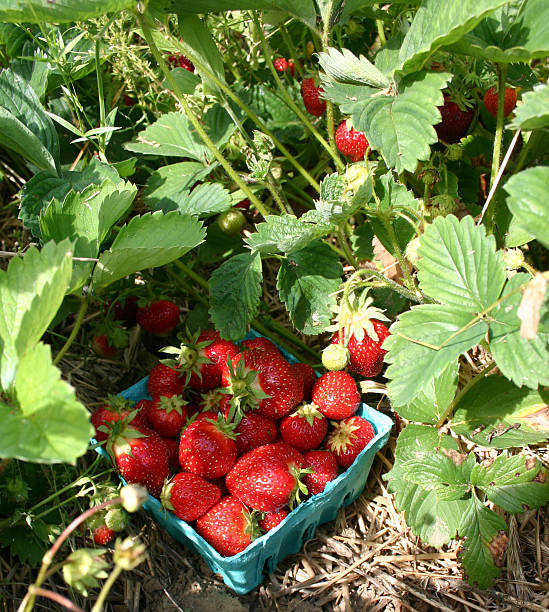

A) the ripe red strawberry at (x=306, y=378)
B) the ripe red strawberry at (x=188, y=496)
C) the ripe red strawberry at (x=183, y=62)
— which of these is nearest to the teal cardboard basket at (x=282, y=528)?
the ripe red strawberry at (x=188, y=496)

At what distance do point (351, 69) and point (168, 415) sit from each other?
83 centimetres

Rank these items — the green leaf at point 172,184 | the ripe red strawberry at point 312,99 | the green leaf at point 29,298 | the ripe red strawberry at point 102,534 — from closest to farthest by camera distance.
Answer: the green leaf at point 29,298 → the ripe red strawberry at point 102,534 → the green leaf at point 172,184 → the ripe red strawberry at point 312,99

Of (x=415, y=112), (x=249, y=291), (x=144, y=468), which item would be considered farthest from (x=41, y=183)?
(x=415, y=112)

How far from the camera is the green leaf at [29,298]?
2.98ft

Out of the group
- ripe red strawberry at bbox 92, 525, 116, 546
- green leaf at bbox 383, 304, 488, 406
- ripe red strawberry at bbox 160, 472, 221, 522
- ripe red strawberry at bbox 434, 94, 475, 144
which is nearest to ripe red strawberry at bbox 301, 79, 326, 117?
ripe red strawberry at bbox 434, 94, 475, 144

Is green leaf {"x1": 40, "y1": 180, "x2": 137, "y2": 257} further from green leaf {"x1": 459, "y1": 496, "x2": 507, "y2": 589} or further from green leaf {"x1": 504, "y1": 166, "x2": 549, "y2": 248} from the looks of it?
green leaf {"x1": 459, "y1": 496, "x2": 507, "y2": 589}

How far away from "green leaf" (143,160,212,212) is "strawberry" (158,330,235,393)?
34 cm

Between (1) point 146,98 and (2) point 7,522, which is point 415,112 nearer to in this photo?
(1) point 146,98

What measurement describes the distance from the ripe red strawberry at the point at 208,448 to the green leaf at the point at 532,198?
736 millimetres

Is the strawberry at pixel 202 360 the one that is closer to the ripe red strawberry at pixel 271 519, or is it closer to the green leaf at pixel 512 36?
the ripe red strawberry at pixel 271 519

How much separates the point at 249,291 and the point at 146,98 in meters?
0.79

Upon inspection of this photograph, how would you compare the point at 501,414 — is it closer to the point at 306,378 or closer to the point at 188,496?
the point at 306,378

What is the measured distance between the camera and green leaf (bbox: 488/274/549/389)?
1.06 m

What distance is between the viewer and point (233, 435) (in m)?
1.39
